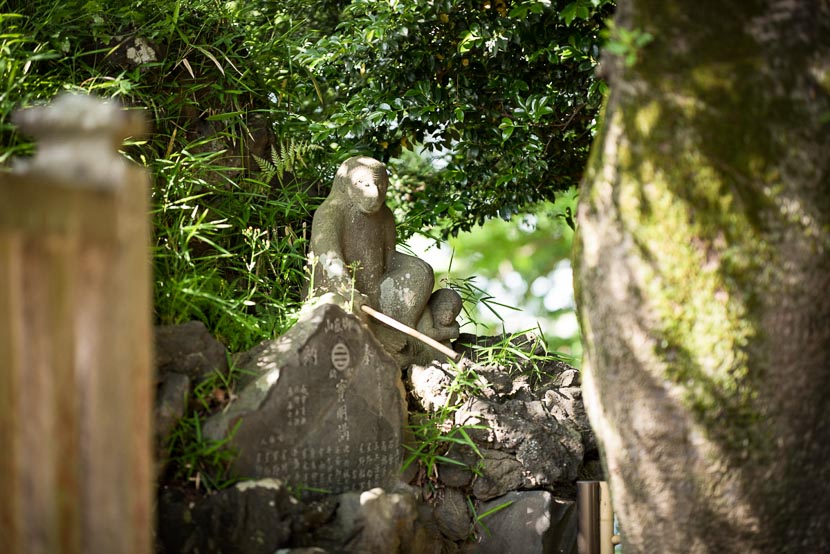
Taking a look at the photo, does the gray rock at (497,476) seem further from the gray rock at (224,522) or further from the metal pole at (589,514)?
the gray rock at (224,522)

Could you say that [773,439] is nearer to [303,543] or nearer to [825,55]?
[825,55]

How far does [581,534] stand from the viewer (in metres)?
4.27

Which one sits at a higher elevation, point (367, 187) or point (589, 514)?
point (367, 187)

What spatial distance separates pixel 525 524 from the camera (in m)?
4.36

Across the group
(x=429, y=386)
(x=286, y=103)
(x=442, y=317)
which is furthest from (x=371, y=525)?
(x=286, y=103)

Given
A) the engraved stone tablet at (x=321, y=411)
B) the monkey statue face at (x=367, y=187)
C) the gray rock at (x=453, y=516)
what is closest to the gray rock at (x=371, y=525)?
the engraved stone tablet at (x=321, y=411)

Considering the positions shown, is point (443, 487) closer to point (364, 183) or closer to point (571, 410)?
point (571, 410)

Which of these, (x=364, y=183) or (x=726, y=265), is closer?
(x=726, y=265)

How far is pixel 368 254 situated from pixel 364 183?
416 mm

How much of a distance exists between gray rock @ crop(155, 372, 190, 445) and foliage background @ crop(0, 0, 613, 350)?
0.50 m

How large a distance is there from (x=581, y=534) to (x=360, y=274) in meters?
1.87

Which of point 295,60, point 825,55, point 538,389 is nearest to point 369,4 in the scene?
point 295,60

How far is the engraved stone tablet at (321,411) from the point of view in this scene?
3771 mm

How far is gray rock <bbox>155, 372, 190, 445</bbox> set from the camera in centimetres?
361
